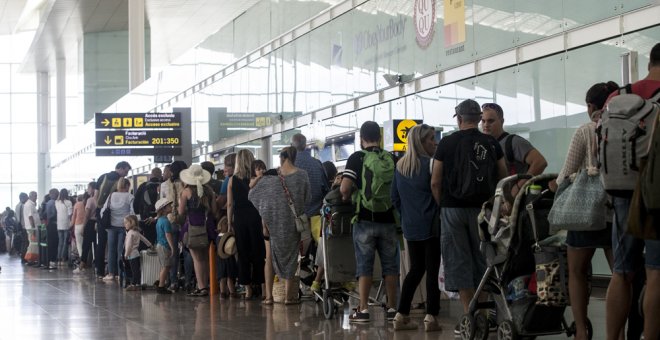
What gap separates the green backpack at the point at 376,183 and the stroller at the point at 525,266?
1.98 m

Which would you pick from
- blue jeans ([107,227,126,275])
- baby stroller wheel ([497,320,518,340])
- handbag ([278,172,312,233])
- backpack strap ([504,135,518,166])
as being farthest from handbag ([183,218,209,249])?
baby stroller wheel ([497,320,518,340])

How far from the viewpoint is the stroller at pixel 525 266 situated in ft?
22.2

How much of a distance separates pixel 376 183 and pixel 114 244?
30.5 ft

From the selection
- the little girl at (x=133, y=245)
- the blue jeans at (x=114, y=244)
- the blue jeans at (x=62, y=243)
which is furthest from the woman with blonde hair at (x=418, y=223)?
the blue jeans at (x=62, y=243)

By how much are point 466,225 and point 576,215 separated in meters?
1.40

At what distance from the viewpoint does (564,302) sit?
6770mm

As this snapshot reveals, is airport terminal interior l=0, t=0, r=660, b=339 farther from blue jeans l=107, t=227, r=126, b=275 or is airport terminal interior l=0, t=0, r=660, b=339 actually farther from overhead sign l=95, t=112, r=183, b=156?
blue jeans l=107, t=227, r=126, b=275

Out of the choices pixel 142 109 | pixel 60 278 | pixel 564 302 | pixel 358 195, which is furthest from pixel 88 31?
pixel 564 302

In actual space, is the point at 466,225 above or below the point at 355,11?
below

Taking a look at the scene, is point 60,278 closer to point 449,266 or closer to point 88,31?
point 449,266

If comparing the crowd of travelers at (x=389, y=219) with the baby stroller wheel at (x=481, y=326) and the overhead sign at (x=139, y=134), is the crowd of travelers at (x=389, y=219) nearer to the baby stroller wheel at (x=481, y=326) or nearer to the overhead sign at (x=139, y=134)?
the baby stroller wheel at (x=481, y=326)

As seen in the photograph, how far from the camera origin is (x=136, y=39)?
3588 cm

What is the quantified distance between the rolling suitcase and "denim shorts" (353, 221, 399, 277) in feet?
21.9

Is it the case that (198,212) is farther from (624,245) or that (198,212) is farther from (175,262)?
(624,245)
